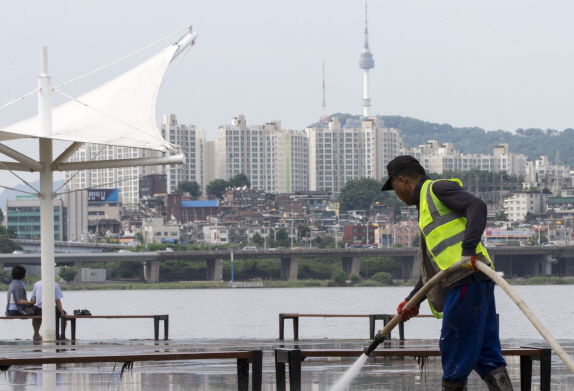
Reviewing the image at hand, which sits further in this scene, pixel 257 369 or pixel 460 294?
pixel 257 369

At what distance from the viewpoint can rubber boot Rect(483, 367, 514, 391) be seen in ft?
20.7

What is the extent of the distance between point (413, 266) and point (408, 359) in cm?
11713

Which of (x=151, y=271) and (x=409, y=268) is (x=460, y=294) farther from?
(x=409, y=268)

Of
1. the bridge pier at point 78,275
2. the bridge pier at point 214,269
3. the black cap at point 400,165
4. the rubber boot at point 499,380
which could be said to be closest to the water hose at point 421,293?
the rubber boot at point 499,380

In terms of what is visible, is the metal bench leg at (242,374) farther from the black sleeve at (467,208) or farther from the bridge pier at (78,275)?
the bridge pier at (78,275)

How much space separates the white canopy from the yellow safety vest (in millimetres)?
10308

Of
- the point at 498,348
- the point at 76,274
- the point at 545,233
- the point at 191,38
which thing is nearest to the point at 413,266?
the point at 76,274

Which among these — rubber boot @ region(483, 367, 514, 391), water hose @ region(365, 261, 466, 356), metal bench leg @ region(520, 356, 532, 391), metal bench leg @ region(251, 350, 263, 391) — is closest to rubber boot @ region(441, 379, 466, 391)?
rubber boot @ region(483, 367, 514, 391)

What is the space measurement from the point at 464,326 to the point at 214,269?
12521 centimetres

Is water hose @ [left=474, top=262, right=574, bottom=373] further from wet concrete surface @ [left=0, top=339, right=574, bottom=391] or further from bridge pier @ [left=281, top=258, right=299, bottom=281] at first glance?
bridge pier @ [left=281, top=258, right=299, bottom=281]

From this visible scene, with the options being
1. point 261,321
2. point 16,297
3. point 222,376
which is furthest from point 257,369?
point 261,321

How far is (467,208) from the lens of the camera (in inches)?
241

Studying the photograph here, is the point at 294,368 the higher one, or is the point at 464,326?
the point at 464,326

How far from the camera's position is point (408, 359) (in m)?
12.2
